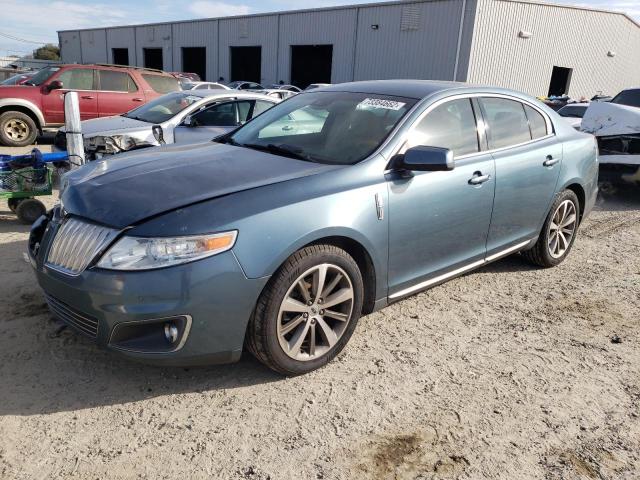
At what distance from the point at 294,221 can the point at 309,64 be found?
33105 mm

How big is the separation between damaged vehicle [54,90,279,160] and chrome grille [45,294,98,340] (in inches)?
172

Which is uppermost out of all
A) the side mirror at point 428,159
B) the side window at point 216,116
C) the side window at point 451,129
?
the side window at point 451,129

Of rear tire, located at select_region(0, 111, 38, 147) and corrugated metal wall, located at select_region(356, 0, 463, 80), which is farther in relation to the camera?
corrugated metal wall, located at select_region(356, 0, 463, 80)

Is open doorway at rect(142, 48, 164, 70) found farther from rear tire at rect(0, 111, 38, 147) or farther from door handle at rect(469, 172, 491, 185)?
door handle at rect(469, 172, 491, 185)

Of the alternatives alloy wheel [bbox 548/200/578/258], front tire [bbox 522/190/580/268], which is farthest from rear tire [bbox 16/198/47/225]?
alloy wheel [bbox 548/200/578/258]

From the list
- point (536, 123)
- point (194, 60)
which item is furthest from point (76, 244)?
point (194, 60)

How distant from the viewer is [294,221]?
284cm

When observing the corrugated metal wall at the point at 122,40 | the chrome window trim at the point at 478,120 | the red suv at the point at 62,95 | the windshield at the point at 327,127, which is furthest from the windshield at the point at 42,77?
the corrugated metal wall at the point at 122,40

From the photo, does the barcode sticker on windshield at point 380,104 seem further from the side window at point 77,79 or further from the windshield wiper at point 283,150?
the side window at point 77,79

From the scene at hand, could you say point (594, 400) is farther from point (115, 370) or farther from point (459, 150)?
point (115, 370)

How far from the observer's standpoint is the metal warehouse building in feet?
80.4

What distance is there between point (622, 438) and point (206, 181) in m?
2.58

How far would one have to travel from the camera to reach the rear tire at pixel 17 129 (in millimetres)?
11078

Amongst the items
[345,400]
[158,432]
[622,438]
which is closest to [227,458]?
[158,432]
